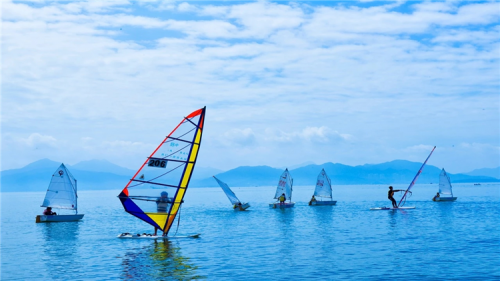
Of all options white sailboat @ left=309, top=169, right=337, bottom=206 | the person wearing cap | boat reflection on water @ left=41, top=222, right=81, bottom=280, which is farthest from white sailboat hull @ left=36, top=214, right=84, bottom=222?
white sailboat @ left=309, top=169, right=337, bottom=206

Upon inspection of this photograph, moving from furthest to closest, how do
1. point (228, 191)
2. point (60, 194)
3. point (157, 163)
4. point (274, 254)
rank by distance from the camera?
point (228, 191) < point (60, 194) < point (157, 163) < point (274, 254)

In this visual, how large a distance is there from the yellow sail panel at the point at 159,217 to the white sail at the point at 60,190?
96.3 feet

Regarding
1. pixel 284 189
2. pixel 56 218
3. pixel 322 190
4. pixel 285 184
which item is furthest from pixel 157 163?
pixel 322 190

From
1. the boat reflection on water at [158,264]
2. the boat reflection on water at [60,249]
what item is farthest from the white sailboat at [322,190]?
the boat reflection on water at [158,264]

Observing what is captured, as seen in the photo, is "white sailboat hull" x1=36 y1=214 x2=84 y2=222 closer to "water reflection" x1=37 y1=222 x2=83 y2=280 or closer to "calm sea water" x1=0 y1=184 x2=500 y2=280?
"water reflection" x1=37 y1=222 x2=83 y2=280

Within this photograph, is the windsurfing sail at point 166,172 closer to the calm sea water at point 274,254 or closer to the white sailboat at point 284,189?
the calm sea water at point 274,254

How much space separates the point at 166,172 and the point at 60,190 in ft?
111

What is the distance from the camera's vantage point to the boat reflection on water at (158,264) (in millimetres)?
28438

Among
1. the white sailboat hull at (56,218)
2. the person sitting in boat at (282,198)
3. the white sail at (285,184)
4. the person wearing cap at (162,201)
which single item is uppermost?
the white sail at (285,184)

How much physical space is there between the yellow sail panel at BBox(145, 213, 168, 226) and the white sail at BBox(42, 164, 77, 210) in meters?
29.4

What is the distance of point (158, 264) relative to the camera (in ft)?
104

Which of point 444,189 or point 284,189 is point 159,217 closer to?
point 284,189

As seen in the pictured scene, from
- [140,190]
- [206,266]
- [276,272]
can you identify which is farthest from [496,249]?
[140,190]

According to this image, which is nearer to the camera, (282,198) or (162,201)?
(162,201)
